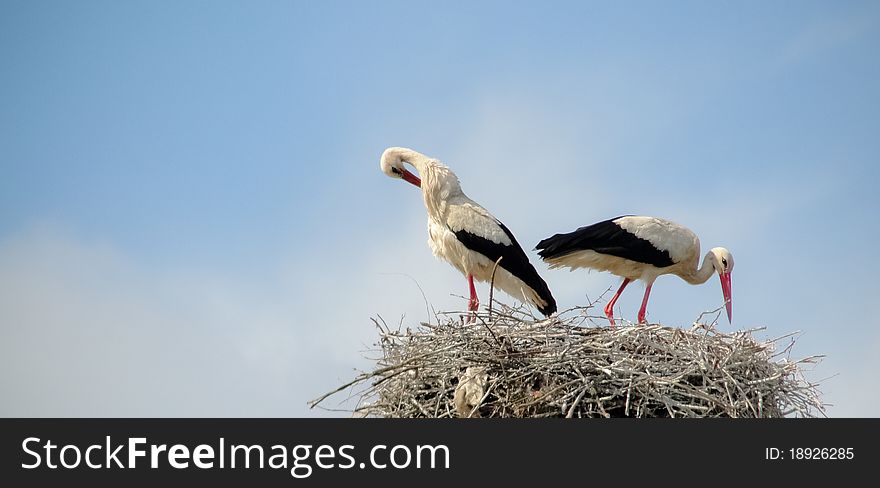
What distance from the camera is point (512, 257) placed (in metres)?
8.81

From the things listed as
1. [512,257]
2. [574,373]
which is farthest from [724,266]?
[574,373]

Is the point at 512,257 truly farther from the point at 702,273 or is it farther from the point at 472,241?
the point at 702,273

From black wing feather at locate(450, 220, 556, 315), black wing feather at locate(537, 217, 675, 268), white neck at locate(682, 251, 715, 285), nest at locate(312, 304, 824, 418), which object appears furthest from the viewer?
white neck at locate(682, 251, 715, 285)

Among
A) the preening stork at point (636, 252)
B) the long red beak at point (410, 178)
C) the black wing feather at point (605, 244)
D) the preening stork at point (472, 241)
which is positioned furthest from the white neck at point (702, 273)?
the long red beak at point (410, 178)

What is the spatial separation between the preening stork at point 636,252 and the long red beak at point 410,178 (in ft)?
3.52

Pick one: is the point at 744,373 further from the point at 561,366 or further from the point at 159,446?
the point at 159,446

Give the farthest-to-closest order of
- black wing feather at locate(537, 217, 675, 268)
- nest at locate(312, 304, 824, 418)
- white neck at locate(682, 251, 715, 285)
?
1. white neck at locate(682, 251, 715, 285)
2. black wing feather at locate(537, 217, 675, 268)
3. nest at locate(312, 304, 824, 418)

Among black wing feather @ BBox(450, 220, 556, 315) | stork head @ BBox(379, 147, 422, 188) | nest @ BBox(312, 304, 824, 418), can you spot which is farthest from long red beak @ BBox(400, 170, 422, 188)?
nest @ BBox(312, 304, 824, 418)

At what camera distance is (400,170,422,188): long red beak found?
9242mm

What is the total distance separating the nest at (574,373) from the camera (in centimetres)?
646

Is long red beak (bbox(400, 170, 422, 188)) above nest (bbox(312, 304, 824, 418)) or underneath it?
above

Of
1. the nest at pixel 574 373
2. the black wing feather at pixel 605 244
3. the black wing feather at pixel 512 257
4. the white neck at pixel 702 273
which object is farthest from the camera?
the white neck at pixel 702 273

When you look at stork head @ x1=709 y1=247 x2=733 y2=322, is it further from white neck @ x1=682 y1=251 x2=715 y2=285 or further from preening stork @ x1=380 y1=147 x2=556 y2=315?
preening stork @ x1=380 y1=147 x2=556 y2=315

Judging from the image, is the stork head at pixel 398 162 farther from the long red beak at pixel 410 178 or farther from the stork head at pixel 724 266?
the stork head at pixel 724 266
